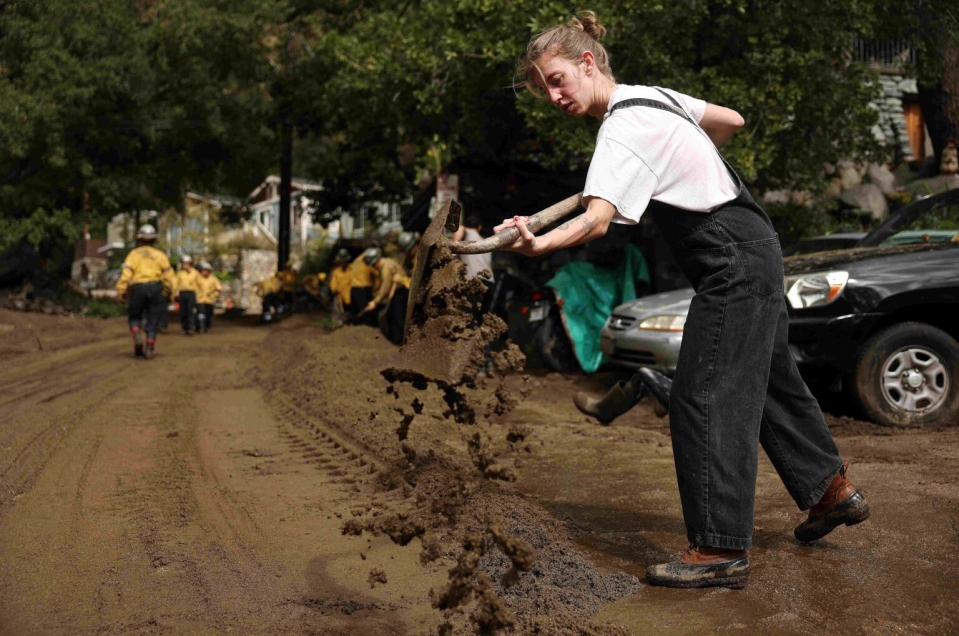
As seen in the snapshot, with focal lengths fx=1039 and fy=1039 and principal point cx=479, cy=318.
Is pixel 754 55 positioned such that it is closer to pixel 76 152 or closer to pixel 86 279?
pixel 76 152

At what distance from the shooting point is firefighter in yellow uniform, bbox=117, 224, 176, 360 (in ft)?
50.5

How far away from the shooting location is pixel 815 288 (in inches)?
298

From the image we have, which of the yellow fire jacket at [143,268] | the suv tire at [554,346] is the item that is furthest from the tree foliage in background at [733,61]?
the yellow fire jacket at [143,268]

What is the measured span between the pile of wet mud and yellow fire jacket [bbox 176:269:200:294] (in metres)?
17.1

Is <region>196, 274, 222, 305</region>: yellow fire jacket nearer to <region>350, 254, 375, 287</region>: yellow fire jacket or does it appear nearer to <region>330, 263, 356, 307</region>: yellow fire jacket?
<region>330, 263, 356, 307</region>: yellow fire jacket

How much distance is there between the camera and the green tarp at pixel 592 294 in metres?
11.9

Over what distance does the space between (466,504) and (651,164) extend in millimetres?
2023

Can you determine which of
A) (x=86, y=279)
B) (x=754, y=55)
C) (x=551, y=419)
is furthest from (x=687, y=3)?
(x=86, y=279)

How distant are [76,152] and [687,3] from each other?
21.0 meters

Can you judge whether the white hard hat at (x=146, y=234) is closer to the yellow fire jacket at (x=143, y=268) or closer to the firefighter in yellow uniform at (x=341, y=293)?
the yellow fire jacket at (x=143, y=268)

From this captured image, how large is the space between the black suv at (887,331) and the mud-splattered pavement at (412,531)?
0.29m

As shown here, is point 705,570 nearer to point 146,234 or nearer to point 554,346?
point 554,346

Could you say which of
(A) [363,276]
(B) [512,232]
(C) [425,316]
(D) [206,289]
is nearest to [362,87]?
(A) [363,276]

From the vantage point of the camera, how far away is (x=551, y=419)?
861 centimetres
